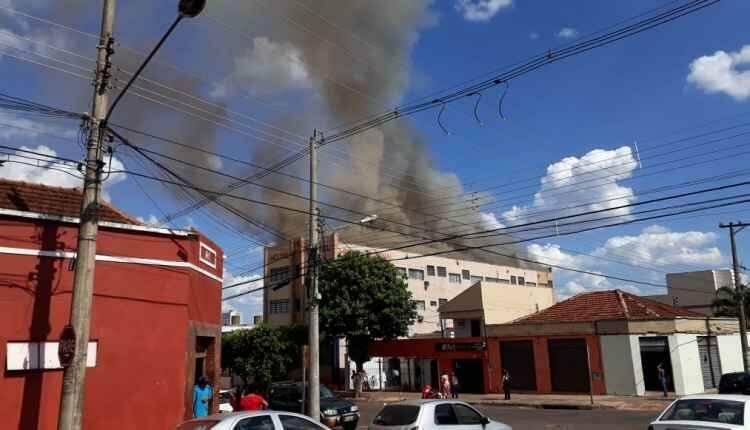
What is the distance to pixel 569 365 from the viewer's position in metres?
31.6

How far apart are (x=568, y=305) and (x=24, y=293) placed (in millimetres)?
29695

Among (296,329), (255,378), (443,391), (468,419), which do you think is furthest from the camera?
(296,329)

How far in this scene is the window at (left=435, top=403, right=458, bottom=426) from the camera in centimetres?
1119

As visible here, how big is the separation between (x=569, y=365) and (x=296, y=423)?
82.8 feet

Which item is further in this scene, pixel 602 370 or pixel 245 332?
pixel 245 332

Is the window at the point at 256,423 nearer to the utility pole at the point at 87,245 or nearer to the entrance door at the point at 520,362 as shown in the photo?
the utility pole at the point at 87,245

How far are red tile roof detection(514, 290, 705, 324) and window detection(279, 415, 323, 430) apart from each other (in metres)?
24.2

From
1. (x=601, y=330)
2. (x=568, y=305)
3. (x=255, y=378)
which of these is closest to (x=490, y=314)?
(x=568, y=305)

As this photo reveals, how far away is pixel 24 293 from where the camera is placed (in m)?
11.1

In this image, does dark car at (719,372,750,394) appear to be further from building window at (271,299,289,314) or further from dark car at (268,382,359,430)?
building window at (271,299,289,314)

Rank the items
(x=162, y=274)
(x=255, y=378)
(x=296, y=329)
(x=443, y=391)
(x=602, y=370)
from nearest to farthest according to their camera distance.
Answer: (x=162, y=274) → (x=443, y=391) → (x=602, y=370) → (x=255, y=378) → (x=296, y=329)

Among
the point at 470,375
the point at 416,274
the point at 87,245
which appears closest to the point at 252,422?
the point at 87,245

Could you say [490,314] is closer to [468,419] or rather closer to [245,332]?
[245,332]

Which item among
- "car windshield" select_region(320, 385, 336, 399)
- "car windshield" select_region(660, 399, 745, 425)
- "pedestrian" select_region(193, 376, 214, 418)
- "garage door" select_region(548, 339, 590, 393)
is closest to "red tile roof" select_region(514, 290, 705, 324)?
"garage door" select_region(548, 339, 590, 393)
